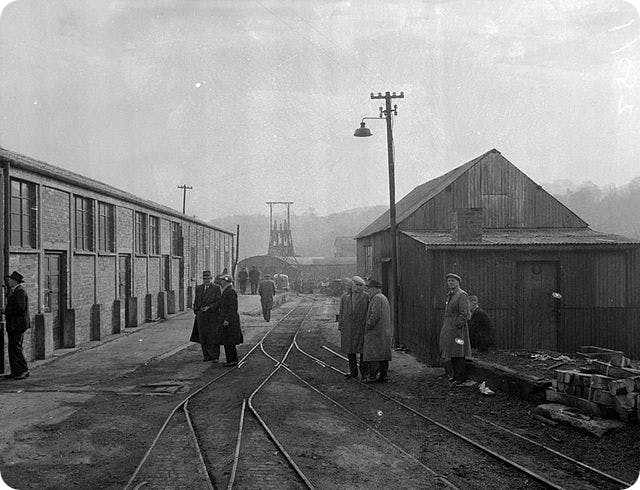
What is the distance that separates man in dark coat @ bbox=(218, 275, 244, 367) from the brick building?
13.3 ft

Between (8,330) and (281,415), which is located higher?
(8,330)

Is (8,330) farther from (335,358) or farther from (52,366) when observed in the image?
(335,358)

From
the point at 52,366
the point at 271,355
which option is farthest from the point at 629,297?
the point at 52,366

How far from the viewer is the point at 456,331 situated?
9891 millimetres

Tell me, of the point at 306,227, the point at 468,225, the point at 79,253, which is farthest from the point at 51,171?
the point at 306,227

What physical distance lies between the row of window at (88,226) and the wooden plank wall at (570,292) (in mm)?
8904

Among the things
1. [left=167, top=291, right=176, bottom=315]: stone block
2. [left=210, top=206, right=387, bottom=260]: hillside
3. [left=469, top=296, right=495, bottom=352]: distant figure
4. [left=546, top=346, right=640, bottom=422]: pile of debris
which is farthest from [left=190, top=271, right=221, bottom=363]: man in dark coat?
[left=210, top=206, right=387, bottom=260]: hillside

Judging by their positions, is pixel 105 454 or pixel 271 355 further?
pixel 271 355

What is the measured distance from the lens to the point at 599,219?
57969 mm

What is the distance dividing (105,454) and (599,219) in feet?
199

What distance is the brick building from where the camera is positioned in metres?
12.3

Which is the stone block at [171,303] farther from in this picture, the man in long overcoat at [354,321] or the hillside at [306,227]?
A: the hillside at [306,227]

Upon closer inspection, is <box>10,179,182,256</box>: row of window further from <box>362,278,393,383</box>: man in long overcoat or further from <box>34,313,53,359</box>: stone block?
<box>362,278,393,383</box>: man in long overcoat

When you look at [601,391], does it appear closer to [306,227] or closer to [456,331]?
[456,331]
